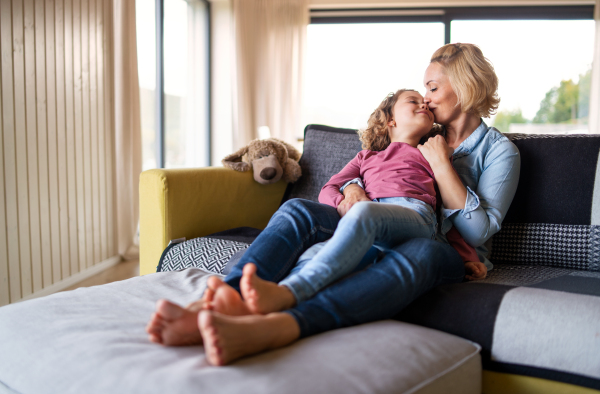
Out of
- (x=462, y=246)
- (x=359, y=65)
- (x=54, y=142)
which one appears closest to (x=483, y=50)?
(x=359, y=65)

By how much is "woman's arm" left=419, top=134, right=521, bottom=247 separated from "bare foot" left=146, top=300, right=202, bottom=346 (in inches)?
30.1

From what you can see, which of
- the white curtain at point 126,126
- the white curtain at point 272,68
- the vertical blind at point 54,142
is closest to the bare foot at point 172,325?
the vertical blind at point 54,142

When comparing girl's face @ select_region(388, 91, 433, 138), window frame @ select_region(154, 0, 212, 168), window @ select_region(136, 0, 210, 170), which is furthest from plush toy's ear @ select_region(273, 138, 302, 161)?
window frame @ select_region(154, 0, 212, 168)

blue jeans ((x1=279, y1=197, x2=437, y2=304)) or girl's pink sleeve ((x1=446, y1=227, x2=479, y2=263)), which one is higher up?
blue jeans ((x1=279, y1=197, x2=437, y2=304))

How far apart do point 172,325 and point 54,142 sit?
187 cm

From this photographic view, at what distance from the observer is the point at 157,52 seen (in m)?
3.47

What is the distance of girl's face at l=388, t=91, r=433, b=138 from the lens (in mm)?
1391

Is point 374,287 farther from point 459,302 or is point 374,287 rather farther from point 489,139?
point 489,139

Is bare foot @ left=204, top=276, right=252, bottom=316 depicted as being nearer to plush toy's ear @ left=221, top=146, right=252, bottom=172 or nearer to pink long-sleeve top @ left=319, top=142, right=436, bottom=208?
pink long-sleeve top @ left=319, top=142, right=436, bottom=208

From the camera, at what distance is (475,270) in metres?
1.19

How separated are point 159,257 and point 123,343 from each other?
0.82 m

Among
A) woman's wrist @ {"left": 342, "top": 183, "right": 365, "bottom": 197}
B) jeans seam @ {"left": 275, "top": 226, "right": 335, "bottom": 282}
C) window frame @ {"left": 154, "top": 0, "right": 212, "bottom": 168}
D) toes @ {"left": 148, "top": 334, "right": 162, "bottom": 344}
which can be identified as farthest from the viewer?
window frame @ {"left": 154, "top": 0, "right": 212, "bottom": 168}

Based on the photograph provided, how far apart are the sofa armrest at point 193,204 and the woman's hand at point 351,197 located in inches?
22.8

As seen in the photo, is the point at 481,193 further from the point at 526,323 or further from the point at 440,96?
the point at 526,323
